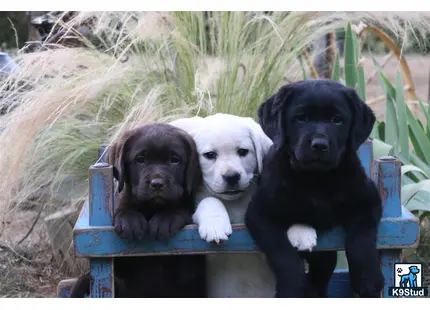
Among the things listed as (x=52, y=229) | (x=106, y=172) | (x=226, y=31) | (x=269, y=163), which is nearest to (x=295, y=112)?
(x=269, y=163)

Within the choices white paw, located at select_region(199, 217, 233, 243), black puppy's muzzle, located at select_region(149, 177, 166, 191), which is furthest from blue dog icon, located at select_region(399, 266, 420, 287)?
black puppy's muzzle, located at select_region(149, 177, 166, 191)

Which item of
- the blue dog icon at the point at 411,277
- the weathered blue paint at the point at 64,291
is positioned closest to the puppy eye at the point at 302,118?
Answer: the blue dog icon at the point at 411,277

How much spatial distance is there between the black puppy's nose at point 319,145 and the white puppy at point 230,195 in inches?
10.0

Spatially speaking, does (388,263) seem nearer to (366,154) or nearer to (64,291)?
(366,154)

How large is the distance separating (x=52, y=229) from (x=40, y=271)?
24cm

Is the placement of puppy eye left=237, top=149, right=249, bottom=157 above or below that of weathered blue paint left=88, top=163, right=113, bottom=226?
above

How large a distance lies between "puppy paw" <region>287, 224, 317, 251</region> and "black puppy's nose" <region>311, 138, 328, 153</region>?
0.82 ft

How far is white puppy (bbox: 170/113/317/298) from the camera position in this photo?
201cm

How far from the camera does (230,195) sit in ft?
7.11

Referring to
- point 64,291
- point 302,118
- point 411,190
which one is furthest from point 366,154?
point 64,291

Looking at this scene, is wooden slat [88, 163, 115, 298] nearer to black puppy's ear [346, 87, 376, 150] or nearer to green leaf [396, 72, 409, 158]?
black puppy's ear [346, 87, 376, 150]

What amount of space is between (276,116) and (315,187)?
9.4 inches

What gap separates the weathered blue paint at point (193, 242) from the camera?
2.01 m

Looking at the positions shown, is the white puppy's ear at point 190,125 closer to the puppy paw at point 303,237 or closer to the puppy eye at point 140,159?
the puppy eye at point 140,159
